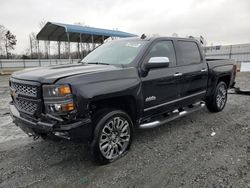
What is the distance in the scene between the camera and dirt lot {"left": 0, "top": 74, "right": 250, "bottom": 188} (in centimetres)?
271

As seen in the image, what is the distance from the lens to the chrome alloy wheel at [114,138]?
3.07m

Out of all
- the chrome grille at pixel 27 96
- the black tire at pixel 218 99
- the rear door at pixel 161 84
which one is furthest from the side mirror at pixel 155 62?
the black tire at pixel 218 99

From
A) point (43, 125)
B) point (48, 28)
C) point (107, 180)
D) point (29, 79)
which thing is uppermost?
point (48, 28)

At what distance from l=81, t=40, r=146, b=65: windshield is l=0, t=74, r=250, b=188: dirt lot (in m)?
1.57

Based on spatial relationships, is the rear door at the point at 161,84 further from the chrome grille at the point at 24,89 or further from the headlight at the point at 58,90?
the chrome grille at the point at 24,89

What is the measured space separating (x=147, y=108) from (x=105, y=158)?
3.63 feet

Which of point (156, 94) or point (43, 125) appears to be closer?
Result: point (43, 125)

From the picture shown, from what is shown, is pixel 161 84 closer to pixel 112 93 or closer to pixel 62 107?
pixel 112 93

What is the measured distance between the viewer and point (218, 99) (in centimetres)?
564

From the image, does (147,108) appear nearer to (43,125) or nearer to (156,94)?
(156,94)

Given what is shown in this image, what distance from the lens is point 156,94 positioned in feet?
12.1

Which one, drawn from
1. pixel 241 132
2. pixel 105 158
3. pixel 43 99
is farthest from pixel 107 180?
Answer: pixel 241 132

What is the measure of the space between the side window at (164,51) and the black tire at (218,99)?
200 centimetres

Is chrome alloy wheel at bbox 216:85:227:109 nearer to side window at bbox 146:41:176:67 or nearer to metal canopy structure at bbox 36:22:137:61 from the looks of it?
side window at bbox 146:41:176:67
